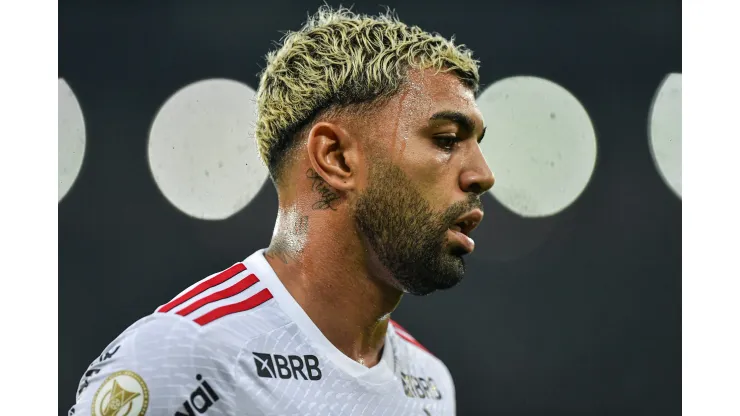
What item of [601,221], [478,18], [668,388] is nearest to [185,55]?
[478,18]

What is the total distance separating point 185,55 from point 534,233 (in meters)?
2.22

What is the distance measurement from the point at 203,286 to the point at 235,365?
246mm

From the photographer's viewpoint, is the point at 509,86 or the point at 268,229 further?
the point at 509,86

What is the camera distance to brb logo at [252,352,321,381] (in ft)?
5.20

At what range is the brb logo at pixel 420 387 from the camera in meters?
1.93

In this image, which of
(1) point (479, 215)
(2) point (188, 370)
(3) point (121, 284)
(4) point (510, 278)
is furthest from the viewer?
(4) point (510, 278)

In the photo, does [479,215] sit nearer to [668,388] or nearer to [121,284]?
[121,284]

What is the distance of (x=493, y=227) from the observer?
4520mm

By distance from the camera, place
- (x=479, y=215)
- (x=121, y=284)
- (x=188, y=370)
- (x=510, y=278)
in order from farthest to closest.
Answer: (x=510, y=278)
(x=121, y=284)
(x=479, y=215)
(x=188, y=370)

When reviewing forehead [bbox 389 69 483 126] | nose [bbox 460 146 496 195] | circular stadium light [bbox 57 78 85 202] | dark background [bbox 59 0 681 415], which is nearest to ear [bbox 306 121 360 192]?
forehead [bbox 389 69 483 126]

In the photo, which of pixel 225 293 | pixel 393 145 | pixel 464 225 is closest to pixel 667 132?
pixel 464 225

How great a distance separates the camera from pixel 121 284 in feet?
13.6

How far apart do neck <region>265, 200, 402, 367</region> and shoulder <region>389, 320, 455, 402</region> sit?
0.27 m

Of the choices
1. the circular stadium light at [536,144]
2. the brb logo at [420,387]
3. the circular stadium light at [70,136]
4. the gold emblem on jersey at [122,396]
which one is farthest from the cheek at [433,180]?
the circular stadium light at [536,144]
